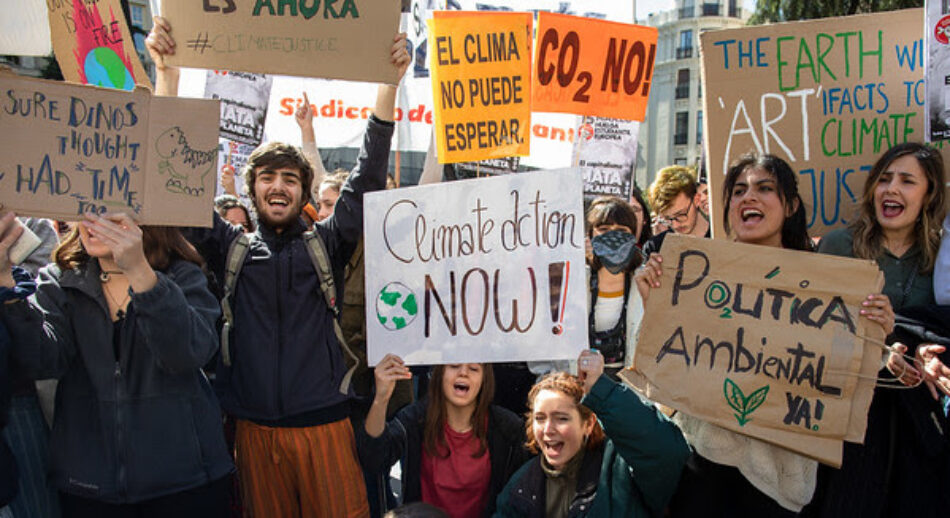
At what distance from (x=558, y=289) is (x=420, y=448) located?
945mm

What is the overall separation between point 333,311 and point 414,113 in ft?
11.9

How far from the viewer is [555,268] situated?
8.38ft

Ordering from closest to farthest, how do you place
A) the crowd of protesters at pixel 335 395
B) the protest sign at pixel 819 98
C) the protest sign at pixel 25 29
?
the crowd of protesters at pixel 335 395, the protest sign at pixel 25 29, the protest sign at pixel 819 98

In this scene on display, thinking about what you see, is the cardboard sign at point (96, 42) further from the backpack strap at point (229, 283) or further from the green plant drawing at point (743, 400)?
the green plant drawing at point (743, 400)

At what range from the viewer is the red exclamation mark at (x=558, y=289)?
2.51 metres

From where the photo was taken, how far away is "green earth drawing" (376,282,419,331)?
2680 mm

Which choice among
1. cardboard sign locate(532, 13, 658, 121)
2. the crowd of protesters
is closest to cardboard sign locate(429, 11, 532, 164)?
cardboard sign locate(532, 13, 658, 121)

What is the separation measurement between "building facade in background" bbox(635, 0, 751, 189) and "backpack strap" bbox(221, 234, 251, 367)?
38.1 meters

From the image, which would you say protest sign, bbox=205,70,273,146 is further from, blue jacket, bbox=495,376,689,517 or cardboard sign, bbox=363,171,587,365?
blue jacket, bbox=495,376,689,517

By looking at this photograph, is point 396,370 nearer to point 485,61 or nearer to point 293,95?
point 485,61

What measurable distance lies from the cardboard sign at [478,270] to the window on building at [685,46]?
45.1m

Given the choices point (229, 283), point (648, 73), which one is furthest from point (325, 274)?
point (648, 73)

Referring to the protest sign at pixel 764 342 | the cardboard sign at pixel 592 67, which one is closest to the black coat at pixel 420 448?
the protest sign at pixel 764 342

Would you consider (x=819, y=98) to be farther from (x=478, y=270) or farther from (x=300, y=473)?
(x=300, y=473)
